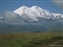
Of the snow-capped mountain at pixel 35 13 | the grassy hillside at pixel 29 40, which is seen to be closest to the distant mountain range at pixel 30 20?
the snow-capped mountain at pixel 35 13

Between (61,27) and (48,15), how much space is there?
0.52m

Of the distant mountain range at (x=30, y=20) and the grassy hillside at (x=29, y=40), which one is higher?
the distant mountain range at (x=30, y=20)


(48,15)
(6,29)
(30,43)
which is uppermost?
(48,15)

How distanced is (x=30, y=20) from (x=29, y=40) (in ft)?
1.96

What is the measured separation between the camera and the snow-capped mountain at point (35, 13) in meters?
6.16

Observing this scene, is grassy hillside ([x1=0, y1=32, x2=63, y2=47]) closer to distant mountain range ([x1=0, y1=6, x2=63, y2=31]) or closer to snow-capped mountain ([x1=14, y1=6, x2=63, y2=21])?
distant mountain range ([x1=0, y1=6, x2=63, y2=31])

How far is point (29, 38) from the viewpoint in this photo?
6211 millimetres

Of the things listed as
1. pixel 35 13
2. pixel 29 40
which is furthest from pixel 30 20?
pixel 29 40

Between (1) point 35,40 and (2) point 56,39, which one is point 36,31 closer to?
(1) point 35,40

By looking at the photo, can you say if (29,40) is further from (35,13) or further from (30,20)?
(35,13)

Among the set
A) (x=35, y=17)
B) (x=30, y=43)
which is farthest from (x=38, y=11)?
(x=30, y=43)

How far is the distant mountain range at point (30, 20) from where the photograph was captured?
6.21 m

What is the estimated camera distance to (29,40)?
6.20m

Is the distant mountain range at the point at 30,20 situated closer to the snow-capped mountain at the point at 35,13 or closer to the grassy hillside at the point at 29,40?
the snow-capped mountain at the point at 35,13
